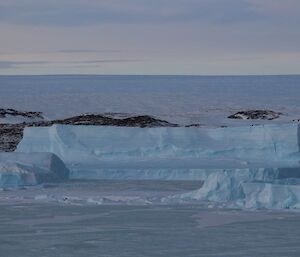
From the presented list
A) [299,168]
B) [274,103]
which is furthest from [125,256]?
[274,103]

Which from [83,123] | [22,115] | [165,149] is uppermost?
[22,115]

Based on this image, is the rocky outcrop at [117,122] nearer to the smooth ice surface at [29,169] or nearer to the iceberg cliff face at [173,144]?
the iceberg cliff face at [173,144]

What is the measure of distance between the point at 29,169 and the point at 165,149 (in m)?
3.23

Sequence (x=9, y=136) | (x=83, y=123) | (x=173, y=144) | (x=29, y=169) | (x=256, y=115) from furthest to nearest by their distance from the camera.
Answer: (x=256, y=115) → (x=83, y=123) → (x=9, y=136) → (x=173, y=144) → (x=29, y=169)

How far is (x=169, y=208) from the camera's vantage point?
35.4 feet

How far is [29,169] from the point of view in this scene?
43.6 ft

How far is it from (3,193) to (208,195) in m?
3.15

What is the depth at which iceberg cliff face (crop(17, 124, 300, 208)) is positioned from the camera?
46.5 ft

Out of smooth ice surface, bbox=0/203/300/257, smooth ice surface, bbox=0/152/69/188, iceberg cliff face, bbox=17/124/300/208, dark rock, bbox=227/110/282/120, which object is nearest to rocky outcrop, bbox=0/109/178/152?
dark rock, bbox=227/110/282/120

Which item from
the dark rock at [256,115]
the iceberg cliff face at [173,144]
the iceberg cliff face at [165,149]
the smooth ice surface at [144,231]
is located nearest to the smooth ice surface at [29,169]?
the iceberg cliff face at [165,149]

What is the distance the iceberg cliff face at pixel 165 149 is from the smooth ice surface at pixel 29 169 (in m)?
0.43

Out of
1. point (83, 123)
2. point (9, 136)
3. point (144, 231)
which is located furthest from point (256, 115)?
point (144, 231)

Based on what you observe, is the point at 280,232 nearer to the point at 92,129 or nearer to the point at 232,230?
Result: the point at 232,230

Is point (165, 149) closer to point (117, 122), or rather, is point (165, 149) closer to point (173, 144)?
point (173, 144)
